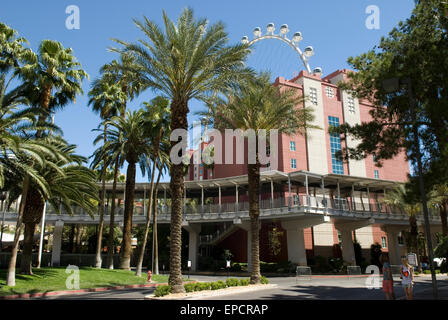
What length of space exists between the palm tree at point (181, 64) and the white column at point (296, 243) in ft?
65.8

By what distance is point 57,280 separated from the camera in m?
22.7

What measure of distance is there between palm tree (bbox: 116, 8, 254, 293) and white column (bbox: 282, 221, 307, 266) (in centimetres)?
2004

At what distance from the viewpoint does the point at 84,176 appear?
24.4m

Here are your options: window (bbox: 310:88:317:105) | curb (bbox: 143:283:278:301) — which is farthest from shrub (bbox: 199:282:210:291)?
window (bbox: 310:88:317:105)

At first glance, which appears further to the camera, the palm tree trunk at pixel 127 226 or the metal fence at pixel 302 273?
the palm tree trunk at pixel 127 226

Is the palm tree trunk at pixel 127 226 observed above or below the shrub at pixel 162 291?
above

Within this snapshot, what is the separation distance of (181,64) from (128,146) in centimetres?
1551

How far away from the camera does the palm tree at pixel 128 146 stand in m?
30.3

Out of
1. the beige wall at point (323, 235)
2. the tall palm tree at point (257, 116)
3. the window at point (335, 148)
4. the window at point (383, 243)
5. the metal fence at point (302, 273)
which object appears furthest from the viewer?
the window at point (383, 243)

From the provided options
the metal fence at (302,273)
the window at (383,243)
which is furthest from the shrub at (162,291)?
the window at (383,243)

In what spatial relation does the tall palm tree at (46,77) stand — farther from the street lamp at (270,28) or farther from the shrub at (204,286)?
the street lamp at (270,28)

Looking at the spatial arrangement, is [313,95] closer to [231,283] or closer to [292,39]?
[292,39]

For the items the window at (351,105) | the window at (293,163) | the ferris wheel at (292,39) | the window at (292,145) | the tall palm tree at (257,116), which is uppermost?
the ferris wheel at (292,39)
